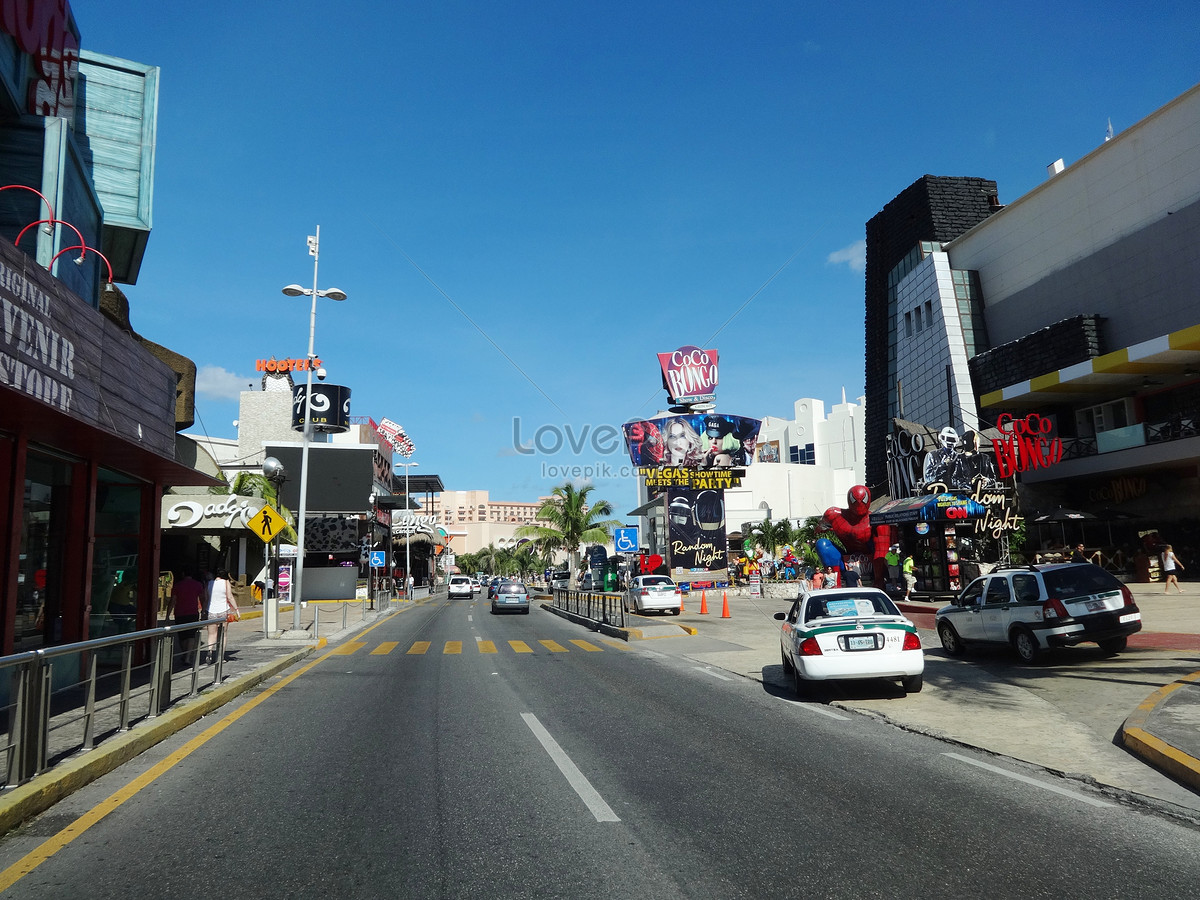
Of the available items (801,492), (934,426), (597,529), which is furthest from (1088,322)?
(801,492)

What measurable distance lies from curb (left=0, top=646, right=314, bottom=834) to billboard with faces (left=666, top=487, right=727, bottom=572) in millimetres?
46866

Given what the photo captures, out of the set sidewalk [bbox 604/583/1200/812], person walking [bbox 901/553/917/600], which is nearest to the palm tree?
person walking [bbox 901/553/917/600]

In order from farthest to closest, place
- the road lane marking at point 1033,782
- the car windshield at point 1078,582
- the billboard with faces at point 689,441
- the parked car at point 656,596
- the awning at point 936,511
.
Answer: the billboard with faces at point 689,441, the parked car at point 656,596, the awning at point 936,511, the car windshield at point 1078,582, the road lane marking at point 1033,782

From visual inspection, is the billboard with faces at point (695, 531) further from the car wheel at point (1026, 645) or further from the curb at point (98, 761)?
the curb at point (98, 761)

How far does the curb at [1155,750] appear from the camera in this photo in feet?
20.6

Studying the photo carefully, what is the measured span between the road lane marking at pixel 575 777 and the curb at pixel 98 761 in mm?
3828

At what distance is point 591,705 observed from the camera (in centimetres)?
1053

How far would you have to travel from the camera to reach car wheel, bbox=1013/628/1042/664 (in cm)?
1304

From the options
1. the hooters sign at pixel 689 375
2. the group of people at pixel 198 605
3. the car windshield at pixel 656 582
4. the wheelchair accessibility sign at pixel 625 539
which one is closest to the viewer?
the group of people at pixel 198 605

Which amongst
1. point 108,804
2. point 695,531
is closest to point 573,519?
point 695,531

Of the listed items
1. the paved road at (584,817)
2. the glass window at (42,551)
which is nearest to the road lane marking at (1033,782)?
the paved road at (584,817)

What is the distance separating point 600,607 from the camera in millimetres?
28219

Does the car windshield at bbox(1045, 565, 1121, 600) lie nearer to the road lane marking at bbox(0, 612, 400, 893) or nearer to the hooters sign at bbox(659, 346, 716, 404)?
the road lane marking at bbox(0, 612, 400, 893)

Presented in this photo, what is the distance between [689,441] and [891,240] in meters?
19.2
